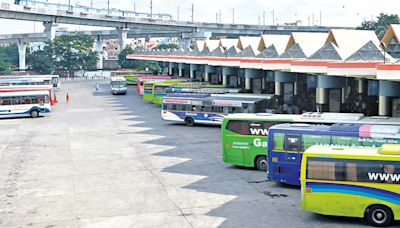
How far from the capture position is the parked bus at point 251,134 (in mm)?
26359

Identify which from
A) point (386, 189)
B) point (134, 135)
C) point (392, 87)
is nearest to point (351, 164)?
point (386, 189)

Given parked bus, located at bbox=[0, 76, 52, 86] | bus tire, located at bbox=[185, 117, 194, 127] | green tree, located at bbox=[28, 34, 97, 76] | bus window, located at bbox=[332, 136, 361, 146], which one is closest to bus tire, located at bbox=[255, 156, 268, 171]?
bus window, located at bbox=[332, 136, 361, 146]

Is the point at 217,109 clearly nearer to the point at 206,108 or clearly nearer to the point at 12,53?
the point at 206,108

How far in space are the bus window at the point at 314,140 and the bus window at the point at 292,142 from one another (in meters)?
0.23

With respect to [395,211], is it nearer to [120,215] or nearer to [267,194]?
[267,194]

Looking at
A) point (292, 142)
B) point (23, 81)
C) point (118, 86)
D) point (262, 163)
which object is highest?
point (23, 81)

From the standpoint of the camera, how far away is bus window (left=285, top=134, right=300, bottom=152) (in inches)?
892

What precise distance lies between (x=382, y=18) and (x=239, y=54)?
9474cm

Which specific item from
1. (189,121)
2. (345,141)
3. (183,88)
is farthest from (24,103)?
(345,141)

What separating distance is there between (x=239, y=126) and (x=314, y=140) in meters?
5.37

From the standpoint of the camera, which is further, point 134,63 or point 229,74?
point 134,63

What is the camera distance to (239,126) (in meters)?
27.0

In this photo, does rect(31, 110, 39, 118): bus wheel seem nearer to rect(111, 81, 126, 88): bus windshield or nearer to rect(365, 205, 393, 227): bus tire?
rect(111, 81, 126, 88): bus windshield

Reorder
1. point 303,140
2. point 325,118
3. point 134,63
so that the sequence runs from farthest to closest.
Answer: point 134,63, point 325,118, point 303,140
